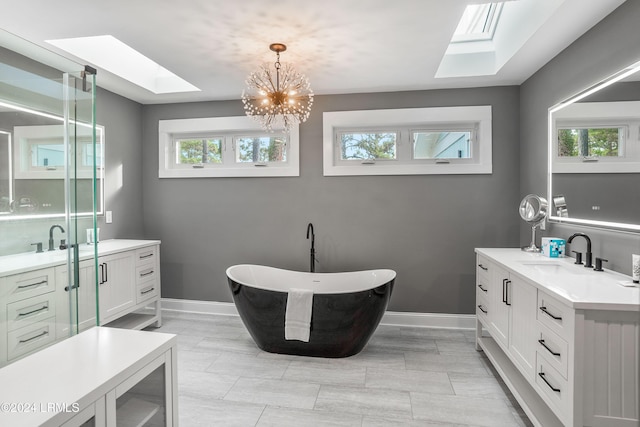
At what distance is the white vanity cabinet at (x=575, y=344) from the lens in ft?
4.70

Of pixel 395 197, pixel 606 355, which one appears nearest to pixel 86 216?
pixel 606 355

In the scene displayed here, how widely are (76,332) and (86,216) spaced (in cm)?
48

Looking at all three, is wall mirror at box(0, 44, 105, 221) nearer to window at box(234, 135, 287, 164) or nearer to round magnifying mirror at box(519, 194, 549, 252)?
window at box(234, 135, 287, 164)

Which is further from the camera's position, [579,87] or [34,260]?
[579,87]

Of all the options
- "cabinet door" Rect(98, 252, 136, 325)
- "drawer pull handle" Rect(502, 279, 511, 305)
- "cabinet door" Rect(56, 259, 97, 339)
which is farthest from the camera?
"cabinet door" Rect(98, 252, 136, 325)

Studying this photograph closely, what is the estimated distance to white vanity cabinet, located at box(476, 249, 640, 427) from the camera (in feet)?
4.70

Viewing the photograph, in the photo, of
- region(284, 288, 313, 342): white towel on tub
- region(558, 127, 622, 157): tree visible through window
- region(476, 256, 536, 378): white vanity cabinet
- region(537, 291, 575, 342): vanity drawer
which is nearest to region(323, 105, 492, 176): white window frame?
region(558, 127, 622, 157): tree visible through window

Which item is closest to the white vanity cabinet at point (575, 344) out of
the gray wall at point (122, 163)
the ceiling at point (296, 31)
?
the ceiling at point (296, 31)

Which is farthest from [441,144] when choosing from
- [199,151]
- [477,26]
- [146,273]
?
[146,273]

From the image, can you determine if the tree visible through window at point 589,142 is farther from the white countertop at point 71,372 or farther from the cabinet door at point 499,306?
the white countertop at point 71,372

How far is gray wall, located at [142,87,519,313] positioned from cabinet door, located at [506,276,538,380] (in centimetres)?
128

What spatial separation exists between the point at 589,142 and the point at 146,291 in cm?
385

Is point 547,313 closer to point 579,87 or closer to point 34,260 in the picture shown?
point 579,87

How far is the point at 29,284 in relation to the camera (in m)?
1.28
